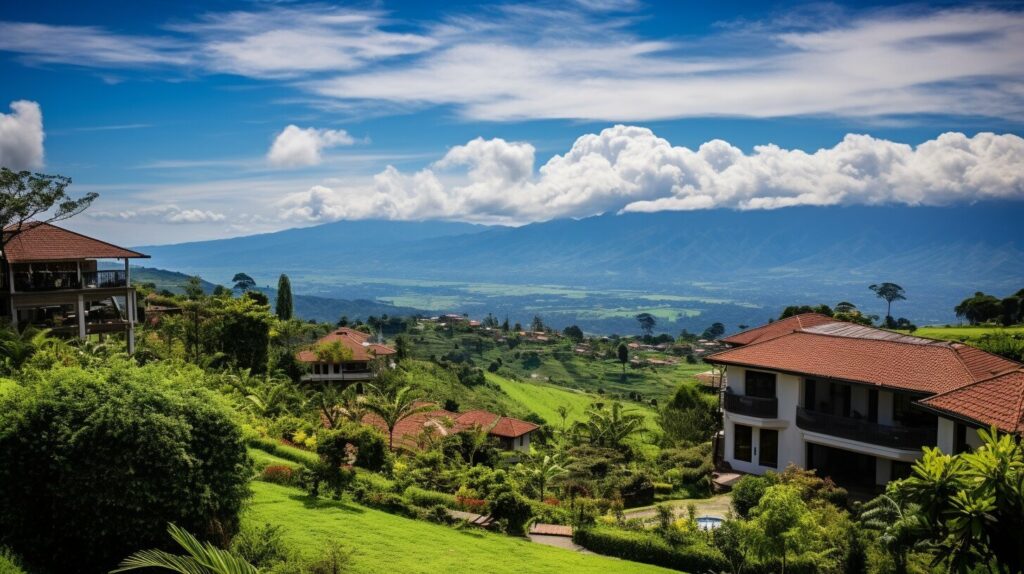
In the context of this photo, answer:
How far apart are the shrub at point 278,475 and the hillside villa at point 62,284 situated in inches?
614

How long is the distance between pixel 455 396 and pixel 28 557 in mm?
42464

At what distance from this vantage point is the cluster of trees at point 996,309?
204ft

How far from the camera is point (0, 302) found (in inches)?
1192

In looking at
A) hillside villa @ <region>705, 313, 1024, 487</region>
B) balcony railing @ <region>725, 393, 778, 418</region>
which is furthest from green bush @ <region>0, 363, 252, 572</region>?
balcony railing @ <region>725, 393, 778, 418</region>

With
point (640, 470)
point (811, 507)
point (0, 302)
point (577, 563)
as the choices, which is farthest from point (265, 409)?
point (811, 507)

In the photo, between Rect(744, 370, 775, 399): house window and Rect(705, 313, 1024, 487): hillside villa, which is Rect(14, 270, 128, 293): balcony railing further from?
Rect(744, 370, 775, 399): house window

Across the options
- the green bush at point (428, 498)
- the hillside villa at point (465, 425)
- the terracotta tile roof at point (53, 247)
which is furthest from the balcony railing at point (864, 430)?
the terracotta tile roof at point (53, 247)

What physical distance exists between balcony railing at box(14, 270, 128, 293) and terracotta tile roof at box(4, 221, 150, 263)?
2.68 ft

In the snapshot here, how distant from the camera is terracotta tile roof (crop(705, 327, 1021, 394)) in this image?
2381 centimetres

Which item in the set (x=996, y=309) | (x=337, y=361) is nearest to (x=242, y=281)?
(x=337, y=361)

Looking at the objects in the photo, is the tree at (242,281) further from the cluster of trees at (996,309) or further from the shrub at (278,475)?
the shrub at (278,475)

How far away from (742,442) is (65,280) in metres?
28.7

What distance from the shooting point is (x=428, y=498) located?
20703mm

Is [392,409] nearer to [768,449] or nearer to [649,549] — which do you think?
[649,549]
